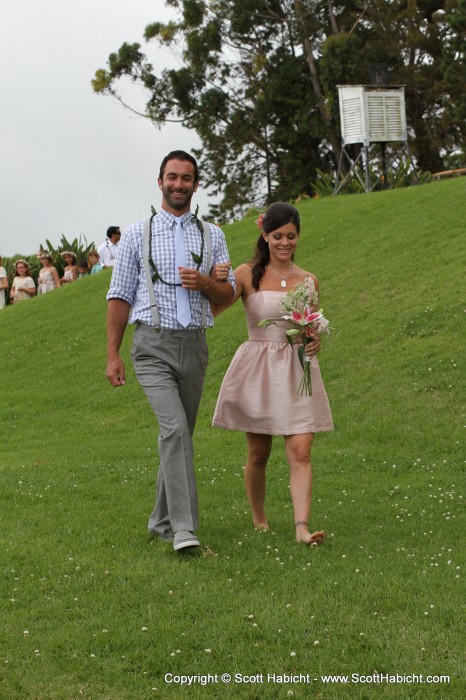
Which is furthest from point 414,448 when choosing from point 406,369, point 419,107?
point 419,107

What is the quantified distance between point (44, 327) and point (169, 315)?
16.3 m

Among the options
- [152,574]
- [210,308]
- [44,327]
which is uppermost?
[210,308]

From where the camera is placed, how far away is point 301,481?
7934 millimetres

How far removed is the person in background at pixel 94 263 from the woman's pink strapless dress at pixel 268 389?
65.0ft

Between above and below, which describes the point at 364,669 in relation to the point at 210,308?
below

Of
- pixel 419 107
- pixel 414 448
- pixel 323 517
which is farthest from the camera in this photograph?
pixel 419 107

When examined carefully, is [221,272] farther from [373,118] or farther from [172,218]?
[373,118]

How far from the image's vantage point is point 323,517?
9016mm

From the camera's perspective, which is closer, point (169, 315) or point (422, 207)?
point (169, 315)

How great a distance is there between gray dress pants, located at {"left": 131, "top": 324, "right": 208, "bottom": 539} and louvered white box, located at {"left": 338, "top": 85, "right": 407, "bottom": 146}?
2600 centimetres

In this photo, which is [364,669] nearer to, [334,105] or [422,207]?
[422,207]

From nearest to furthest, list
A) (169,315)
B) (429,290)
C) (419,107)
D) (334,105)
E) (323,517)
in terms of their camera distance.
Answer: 1. (169,315)
2. (323,517)
3. (429,290)
4. (334,105)
5. (419,107)

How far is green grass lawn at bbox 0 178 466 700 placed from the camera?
5570 mm

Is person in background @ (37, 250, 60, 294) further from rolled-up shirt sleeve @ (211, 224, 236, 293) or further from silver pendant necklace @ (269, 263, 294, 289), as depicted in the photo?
rolled-up shirt sleeve @ (211, 224, 236, 293)
